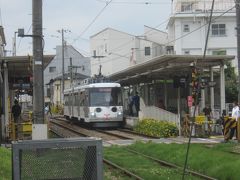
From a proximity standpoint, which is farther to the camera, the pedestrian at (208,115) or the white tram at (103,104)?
the white tram at (103,104)

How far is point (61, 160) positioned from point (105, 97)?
32452 mm

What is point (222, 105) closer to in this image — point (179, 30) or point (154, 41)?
point (179, 30)

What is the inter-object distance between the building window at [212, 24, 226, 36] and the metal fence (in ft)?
207

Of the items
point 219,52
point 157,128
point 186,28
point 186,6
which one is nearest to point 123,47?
point 186,6

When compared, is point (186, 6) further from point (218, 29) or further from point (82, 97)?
point (82, 97)

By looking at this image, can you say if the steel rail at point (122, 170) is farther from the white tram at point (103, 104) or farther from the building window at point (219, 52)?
the building window at point (219, 52)

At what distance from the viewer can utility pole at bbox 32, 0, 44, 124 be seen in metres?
18.4

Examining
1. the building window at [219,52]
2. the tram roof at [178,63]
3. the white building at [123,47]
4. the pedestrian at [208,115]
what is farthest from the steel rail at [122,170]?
the white building at [123,47]

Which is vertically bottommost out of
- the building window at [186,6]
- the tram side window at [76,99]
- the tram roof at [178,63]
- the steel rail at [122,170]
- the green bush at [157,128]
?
the steel rail at [122,170]

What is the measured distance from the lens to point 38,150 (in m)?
6.94

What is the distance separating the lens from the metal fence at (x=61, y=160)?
22.9 ft

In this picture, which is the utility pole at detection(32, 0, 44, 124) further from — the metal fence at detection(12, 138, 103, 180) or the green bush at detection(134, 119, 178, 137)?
the green bush at detection(134, 119, 178, 137)

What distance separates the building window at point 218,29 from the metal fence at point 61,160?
63.1 metres

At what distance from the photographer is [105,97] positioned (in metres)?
39.6
